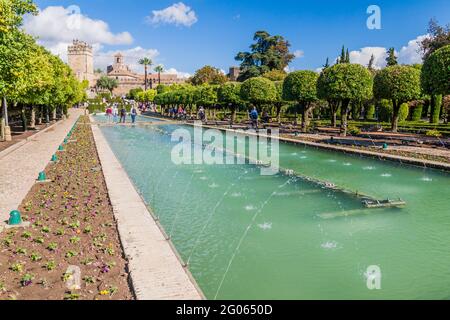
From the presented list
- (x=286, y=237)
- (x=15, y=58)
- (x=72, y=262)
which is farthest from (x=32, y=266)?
(x=15, y=58)

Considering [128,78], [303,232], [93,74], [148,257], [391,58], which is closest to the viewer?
[148,257]

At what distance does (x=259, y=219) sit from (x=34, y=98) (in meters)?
17.8

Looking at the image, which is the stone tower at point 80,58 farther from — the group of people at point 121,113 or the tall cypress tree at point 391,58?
the tall cypress tree at point 391,58

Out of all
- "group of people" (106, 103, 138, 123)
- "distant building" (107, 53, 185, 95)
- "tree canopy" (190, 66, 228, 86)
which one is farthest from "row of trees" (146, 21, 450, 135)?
"distant building" (107, 53, 185, 95)

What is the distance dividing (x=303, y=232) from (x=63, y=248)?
12.9 feet

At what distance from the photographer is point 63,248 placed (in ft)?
18.9

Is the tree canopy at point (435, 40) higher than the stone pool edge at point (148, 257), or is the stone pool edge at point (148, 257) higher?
the tree canopy at point (435, 40)

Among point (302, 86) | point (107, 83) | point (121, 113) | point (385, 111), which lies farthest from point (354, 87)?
point (107, 83)

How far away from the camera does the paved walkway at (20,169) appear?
845 cm

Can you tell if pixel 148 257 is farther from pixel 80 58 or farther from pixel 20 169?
pixel 80 58

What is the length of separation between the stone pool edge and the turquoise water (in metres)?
0.40

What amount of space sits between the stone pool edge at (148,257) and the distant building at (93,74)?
142 m

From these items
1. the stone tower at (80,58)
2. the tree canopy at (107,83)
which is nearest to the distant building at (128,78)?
the tree canopy at (107,83)

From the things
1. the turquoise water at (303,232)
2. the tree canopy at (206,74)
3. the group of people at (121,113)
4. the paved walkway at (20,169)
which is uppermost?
the tree canopy at (206,74)
